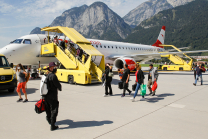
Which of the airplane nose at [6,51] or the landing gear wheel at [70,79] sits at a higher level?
the airplane nose at [6,51]

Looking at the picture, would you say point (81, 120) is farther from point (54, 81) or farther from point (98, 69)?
point (98, 69)

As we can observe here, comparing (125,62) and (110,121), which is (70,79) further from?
(110,121)

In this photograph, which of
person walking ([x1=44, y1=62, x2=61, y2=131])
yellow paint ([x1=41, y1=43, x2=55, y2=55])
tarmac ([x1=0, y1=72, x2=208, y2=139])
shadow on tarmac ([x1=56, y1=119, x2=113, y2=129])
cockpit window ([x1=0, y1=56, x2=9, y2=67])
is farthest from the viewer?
yellow paint ([x1=41, y1=43, x2=55, y2=55])

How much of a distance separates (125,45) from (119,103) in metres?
15.9

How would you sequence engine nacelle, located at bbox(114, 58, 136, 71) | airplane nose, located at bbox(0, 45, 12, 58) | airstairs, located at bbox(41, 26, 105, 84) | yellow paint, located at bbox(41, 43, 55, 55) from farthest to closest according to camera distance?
engine nacelle, located at bbox(114, 58, 136, 71)
yellow paint, located at bbox(41, 43, 55, 55)
airplane nose, located at bbox(0, 45, 12, 58)
airstairs, located at bbox(41, 26, 105, 84)

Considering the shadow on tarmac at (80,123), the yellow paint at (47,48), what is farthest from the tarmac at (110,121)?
the yellow paint at (47,48)

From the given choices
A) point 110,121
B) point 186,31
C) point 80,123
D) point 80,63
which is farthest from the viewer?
point 186,31

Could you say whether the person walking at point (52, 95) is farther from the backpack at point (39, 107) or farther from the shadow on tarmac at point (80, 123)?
the shadow on tarmac at point (80, 123)

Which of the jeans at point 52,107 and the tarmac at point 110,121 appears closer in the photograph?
the tarmac at point 110,121

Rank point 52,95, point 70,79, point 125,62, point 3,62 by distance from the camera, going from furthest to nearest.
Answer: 1. point 125,62
2. point 70,79
3. point 3,62
4. point 52,95

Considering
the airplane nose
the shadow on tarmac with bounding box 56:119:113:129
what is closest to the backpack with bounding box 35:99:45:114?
the shadow on tarmac with bounding box 56:119:113:129

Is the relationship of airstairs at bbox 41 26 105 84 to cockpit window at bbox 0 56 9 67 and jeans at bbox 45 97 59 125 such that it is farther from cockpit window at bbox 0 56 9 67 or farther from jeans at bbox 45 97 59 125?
jeans at bbox 45 97 59 125

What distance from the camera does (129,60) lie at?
16.5 metres

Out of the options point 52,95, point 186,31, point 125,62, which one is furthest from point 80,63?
point 186,31
